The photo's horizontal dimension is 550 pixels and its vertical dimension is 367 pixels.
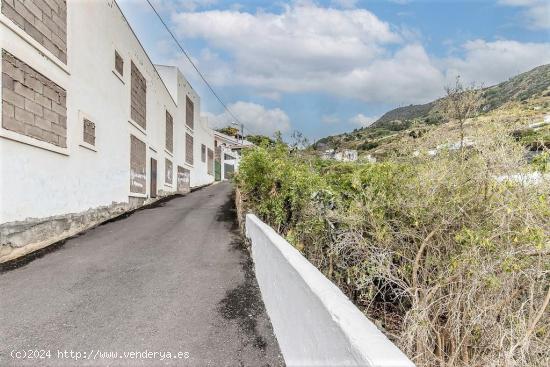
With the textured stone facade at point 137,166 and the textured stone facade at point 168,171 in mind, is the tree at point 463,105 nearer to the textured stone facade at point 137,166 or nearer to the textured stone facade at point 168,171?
the textured stone facade at point 137,166

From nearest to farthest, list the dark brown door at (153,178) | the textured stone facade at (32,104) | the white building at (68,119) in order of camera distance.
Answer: the textured stone facade at (32,104), the white building at (68,119), the dark brown door at (153,178)

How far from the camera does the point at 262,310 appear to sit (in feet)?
17.4

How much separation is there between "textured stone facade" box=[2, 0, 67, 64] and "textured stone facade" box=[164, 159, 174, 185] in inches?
494

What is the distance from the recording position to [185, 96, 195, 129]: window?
27100 mm

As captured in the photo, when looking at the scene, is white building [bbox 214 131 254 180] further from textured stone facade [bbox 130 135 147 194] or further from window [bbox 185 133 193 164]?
textured stone facade [bbox 130 135 147 194]

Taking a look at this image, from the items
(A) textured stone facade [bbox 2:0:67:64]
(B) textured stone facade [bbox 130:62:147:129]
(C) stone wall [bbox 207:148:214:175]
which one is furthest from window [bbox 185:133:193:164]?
(A) textured stone facade [bbox 2:0:67:64]

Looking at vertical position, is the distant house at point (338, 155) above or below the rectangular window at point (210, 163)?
below

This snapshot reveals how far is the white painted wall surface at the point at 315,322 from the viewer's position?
2.01m

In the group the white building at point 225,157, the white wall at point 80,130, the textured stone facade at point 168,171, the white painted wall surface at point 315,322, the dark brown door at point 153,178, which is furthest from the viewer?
the white building at point 225,157

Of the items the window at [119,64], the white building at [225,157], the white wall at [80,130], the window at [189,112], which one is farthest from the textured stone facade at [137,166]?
the white building at [225,157]

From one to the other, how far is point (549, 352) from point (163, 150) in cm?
1973

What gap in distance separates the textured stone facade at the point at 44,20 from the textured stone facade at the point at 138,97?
588 cm

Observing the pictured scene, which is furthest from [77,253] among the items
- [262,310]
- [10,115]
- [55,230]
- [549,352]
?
[549,352]

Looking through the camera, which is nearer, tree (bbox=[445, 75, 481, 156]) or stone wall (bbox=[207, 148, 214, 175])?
tree (bbox=[445, 75, 481, 156])
